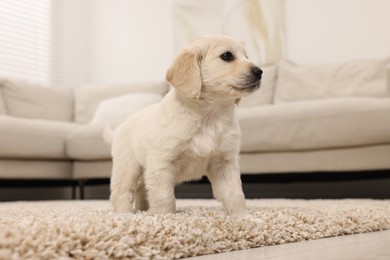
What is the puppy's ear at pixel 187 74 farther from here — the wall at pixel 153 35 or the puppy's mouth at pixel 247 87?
the wall at pixel 153 35

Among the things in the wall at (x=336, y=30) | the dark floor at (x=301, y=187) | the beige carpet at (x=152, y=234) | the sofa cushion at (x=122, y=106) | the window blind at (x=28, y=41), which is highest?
the window blind at (x=28, y=41)

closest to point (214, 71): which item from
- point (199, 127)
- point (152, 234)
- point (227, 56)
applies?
point (227, 56)

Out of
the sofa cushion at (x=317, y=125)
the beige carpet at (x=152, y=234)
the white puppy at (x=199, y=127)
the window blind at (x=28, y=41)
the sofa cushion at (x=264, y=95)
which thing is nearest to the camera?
the beige carpet at (x=152, y=234)

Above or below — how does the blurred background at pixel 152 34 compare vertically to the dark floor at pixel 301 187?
above

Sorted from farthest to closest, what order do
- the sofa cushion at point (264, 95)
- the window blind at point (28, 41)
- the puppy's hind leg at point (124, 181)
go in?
the window blind at point (28, 41) < the sofa cushion at point (264, 95) < the puppy's hind leg at point (124, 181)

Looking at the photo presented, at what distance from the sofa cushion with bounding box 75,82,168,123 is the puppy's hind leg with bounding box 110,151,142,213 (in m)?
2.65

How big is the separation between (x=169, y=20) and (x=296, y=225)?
389cm

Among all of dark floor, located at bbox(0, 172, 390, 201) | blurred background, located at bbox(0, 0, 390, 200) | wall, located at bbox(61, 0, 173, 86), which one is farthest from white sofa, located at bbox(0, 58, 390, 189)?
wall, located at bbox(61, 0, 173, 86)

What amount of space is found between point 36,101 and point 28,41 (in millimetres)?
1148

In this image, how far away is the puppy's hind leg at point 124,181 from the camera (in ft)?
4.96

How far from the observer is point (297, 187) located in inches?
106

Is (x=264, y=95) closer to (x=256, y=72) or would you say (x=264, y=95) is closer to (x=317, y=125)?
(x=317, y=125)

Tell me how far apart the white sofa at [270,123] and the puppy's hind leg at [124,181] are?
1.22 meters

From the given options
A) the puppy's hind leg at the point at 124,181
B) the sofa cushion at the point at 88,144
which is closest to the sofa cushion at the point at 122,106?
the sofa cushion at the point at 88,144
